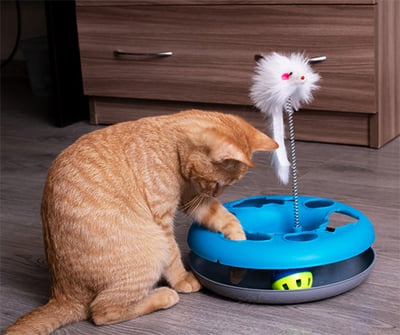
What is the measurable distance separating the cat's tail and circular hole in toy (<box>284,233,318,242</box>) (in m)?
0.43

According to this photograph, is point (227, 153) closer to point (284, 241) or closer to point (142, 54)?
point (284, 241)

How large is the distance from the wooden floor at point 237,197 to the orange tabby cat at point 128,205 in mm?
52

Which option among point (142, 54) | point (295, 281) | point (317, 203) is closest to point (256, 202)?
point (317, 203)

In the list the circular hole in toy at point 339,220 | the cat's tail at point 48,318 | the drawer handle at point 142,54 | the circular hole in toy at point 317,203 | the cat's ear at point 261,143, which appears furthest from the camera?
the drawer handle at point 142,54

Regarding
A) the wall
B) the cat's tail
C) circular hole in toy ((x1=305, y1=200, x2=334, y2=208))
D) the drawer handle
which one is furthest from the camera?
the wall

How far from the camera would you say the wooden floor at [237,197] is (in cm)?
139

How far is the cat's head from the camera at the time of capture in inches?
55.2

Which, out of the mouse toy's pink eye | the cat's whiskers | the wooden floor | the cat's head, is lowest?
the wooden floor

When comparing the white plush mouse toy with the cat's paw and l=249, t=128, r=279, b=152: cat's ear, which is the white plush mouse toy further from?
the cat's paw

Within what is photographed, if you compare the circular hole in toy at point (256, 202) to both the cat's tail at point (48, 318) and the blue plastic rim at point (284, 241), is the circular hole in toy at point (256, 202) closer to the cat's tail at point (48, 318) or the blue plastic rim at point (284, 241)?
the blue plastic rim at point (284, 241)

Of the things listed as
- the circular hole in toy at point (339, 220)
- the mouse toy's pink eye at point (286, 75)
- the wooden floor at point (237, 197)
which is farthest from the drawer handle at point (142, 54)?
the mouse toy's pink eye at point (286, 75)

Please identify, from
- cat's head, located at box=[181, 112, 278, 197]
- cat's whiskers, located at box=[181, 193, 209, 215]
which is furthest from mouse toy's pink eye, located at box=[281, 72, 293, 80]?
cat's whiskers, located at box=[181, 193, 209, 215]

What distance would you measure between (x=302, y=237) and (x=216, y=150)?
0.26 meters

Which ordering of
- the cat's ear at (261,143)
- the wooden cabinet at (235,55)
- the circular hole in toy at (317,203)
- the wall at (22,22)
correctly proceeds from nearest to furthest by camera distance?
the cat's ear at (261,143), the circular hole in toy at (317,203), the wooden cabinet at (235,55), the wall at (22,22)
